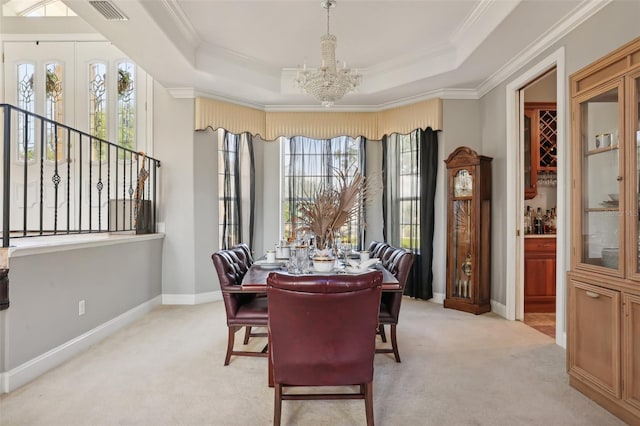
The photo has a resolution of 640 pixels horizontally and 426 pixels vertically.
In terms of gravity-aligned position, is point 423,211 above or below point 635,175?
below

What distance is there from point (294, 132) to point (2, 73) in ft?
13.5

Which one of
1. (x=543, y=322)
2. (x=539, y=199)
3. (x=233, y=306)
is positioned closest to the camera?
(x=233, y=306)

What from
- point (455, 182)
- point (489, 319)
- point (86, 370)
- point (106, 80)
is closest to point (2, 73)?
point (106, 80)

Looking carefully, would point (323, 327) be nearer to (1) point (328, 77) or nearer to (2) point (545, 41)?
(1) point (328, 77)

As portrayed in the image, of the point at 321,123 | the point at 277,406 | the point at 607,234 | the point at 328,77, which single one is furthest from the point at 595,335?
the point at 321,123

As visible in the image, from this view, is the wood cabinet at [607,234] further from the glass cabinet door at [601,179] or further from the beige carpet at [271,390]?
the beige carpet at [271,390]

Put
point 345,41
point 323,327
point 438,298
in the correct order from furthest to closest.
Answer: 1. point 438,298
2. point 345,41
3. point 323,327

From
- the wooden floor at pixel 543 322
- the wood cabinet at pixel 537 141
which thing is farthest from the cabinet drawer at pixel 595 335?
the wood cabinet at pixel 537 141

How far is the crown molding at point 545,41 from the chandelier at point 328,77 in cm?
172

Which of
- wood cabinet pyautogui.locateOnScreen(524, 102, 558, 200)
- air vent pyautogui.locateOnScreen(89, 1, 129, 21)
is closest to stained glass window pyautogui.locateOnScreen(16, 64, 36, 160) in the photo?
air vent pyautogui.locateOnScreen(89, 1, 129, 21)

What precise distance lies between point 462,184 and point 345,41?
7.19 feet

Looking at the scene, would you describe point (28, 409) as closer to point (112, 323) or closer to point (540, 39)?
point (112, 323)

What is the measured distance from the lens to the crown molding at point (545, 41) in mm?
2883

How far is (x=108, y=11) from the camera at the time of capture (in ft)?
10.00
